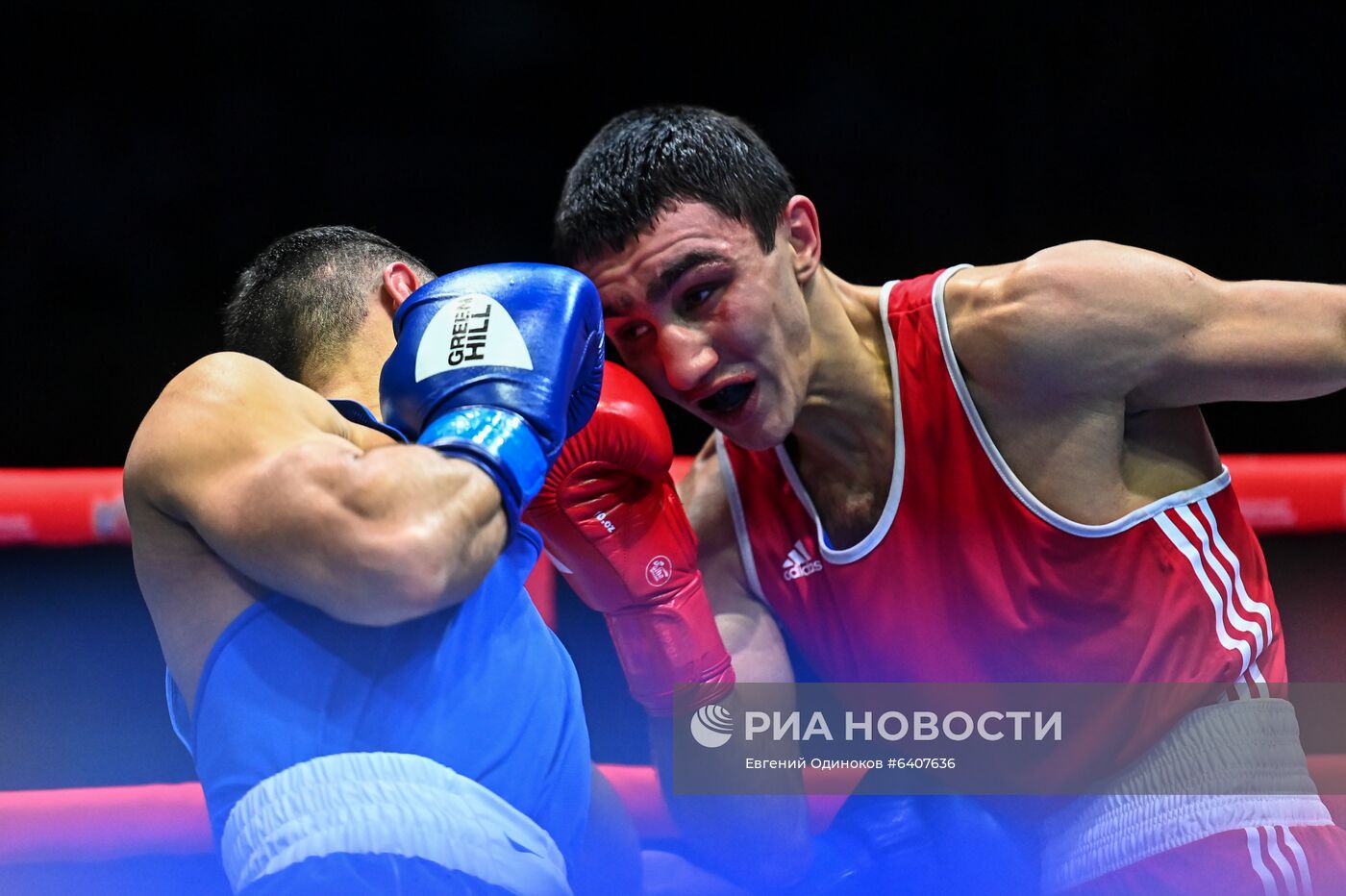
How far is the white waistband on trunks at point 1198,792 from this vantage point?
1676mm

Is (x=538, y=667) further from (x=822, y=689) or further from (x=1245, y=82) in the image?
(x=1245, y=82)

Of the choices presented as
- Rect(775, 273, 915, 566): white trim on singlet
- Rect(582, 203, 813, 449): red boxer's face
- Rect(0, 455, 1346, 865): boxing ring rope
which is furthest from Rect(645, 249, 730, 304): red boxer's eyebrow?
Rect(0, 455, 1346, 865): boxing ring rope

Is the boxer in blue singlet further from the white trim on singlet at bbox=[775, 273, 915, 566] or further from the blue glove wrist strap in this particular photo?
the white trim on singlet at bbox=[775, 273, 915, 566]

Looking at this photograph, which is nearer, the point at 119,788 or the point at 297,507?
the point at 297,507

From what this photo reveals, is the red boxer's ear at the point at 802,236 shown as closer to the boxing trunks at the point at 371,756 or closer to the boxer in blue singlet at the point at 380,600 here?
the boxer in blue singlet at the point at 380,600

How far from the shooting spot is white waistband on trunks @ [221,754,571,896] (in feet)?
3.90

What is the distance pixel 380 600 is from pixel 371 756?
0.20 metres

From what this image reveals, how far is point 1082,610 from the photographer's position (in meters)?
1.81

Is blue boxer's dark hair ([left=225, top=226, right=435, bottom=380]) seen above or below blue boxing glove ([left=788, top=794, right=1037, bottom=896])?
above

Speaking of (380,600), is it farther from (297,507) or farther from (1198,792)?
(1198,792)

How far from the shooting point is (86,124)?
11.5 feet

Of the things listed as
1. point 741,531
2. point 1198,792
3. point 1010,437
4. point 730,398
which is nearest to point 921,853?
point 1198,792

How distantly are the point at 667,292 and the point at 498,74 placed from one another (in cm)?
210

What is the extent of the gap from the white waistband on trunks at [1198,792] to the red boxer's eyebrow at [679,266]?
98 cm
